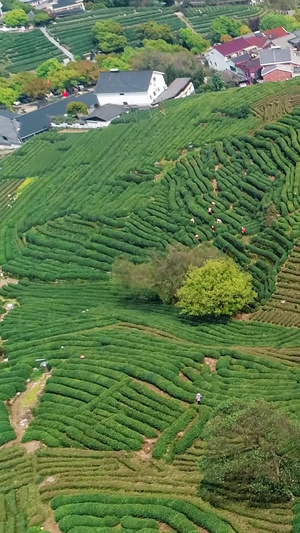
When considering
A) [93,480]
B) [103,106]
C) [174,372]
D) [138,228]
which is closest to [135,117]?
[103,106]

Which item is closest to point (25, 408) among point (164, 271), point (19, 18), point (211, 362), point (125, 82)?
point (211, 362)

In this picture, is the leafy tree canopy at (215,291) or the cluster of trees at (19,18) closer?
the leafy tree canopy at (215,291)

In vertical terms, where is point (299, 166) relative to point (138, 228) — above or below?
above

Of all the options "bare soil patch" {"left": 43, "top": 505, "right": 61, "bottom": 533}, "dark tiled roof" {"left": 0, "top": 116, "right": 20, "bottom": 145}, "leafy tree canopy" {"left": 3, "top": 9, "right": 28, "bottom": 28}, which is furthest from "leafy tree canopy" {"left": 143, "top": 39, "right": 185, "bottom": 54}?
"bare soil patch" {"left": 43, "top": 505, "right": 61, "bottom": 533}

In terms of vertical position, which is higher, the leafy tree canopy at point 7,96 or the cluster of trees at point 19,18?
the cluster of trees at point 19,18

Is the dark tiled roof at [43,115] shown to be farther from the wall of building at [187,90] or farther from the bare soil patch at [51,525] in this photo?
the bare soil patch at [51,525]

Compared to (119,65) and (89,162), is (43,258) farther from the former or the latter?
(119,65)

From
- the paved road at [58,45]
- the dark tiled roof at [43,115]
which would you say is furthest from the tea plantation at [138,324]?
the paved road at [58,45]
